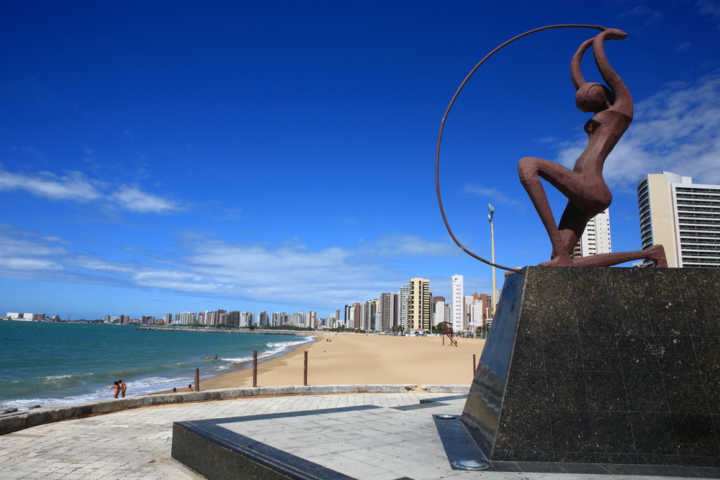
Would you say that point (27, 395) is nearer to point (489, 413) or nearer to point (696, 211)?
point (489, 413)

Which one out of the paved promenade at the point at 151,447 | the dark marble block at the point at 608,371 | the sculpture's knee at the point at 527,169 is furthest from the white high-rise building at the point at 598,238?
the paved promenade at the point at 151,447

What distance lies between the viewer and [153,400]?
437 inches

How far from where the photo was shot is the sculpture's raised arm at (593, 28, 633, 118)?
6.44 metres

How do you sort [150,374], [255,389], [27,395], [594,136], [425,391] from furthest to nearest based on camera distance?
[150,374], [27,395], [425,391], [255,389], [594,136]

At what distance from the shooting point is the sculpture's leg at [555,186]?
6316 mm

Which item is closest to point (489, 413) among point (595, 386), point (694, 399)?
point (595, 386)

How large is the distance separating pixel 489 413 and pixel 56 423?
8.19m

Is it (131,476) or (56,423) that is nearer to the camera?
(131,476)

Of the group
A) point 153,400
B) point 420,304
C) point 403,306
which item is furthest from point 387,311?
point 153,400

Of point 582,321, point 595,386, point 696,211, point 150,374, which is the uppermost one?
point 696,211

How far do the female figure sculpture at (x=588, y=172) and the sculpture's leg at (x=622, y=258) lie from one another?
1 cm

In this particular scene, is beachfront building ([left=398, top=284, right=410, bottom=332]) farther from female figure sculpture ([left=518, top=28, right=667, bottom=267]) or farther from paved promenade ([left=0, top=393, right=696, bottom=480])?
female figure sculpture ([left=518, top=28, right=667, bottom=267])

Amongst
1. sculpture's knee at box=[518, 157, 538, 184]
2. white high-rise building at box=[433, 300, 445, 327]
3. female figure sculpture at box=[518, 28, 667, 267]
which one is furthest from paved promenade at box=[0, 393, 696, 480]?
white high-rise building at box=[433, 300, 445, 327]

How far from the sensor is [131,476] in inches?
224
